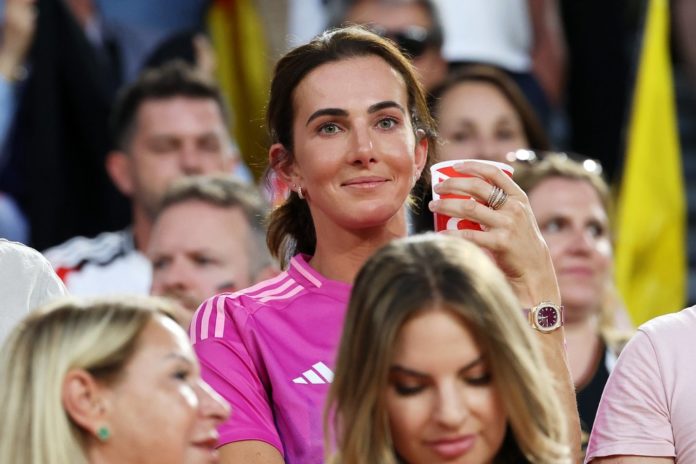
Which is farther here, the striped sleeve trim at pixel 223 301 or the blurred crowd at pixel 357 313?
the striped sleeve trim at pixel 223 301

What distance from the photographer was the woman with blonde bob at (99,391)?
3.17 metres

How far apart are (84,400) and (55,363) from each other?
96 mm

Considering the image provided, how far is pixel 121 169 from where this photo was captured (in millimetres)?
7074

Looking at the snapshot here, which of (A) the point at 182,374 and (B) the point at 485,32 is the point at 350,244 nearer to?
(A) the point at 182,374

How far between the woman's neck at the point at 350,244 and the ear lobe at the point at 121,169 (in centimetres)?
302

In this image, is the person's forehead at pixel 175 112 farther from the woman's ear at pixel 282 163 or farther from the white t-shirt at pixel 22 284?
the white t-shirt at pixel 22 284

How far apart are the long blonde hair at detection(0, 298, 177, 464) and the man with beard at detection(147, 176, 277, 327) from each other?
2.30 meters

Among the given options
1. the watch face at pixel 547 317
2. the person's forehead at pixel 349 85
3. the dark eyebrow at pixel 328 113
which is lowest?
the watch face at pixel 547 317

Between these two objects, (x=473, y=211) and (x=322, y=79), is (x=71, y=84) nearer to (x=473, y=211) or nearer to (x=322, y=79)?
(x=322, y=79)

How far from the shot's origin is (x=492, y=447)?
10.9 ft

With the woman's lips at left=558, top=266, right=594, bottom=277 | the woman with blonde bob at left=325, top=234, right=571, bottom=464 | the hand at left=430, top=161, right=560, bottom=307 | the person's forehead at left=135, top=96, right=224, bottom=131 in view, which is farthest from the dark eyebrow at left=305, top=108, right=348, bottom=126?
the person's forehead at left=135, top=96, right=224, bottom=131

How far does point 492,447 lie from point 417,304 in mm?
345

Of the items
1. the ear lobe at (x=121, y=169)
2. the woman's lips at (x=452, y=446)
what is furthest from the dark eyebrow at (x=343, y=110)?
the ear lobe at (x=121, y=169)

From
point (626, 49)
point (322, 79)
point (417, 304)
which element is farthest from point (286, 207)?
point (626, 49)
